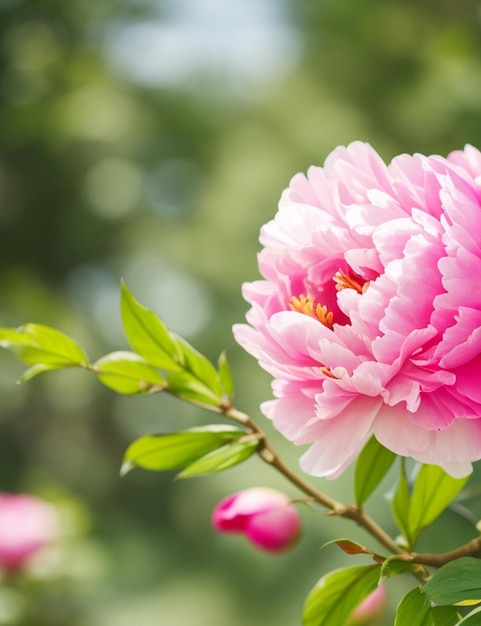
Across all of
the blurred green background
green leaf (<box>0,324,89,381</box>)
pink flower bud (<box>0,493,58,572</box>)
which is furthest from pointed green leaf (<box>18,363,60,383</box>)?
the blurred green background

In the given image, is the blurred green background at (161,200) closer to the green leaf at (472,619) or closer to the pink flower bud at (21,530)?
the pink flower bud at (21,530)

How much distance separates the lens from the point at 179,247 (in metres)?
1.74

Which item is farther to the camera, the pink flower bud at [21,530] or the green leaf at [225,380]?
the pink flower bud at [21,530]

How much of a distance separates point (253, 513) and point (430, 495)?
48mm

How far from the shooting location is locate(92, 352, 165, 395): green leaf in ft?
0.75

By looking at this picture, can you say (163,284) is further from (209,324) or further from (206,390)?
(206,390)

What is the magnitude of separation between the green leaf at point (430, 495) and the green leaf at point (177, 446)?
50 mm

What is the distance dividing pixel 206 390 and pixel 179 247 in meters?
1.52

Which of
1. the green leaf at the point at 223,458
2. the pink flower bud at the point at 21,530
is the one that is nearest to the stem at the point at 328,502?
the green leaf at the point at 223,458

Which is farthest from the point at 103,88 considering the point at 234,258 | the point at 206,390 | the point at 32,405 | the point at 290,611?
the point at 206,390

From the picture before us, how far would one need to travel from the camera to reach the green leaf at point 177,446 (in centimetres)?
22

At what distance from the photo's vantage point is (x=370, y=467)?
8.8 inches

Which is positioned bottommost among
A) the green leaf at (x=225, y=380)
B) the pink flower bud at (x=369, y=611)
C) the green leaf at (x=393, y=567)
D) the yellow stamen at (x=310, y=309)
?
the pink flower bud at (x=369, y=611)

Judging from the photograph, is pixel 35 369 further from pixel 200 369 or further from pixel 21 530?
pixel 21 530
